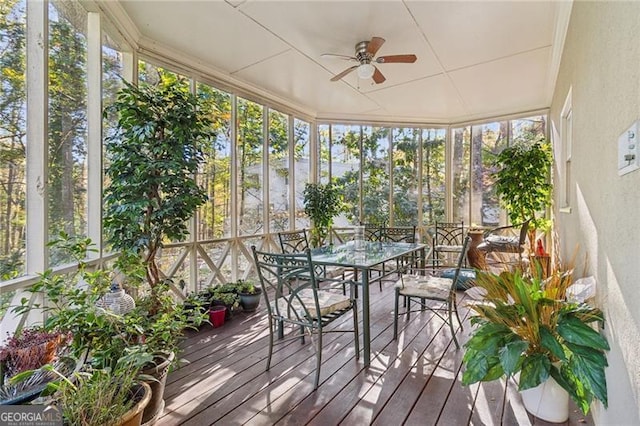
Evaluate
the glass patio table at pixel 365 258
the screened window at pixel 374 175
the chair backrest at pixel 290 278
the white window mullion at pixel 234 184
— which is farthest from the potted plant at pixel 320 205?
the chair backrest at pixel 290 278

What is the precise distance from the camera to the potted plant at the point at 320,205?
4984 millimetres

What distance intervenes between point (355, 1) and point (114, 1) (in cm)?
187

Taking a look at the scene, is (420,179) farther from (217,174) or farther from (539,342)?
(539,342)

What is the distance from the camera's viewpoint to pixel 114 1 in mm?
2492

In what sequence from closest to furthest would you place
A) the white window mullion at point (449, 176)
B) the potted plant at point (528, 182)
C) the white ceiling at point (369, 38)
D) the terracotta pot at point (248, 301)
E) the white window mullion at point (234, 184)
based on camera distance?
the white ceiling at point (369, 38), the terracotta pot at point (248, 301), the white window mullion at point (234, 184), the potted plant at point (528, 182), the white window mullion at point (449, 176)

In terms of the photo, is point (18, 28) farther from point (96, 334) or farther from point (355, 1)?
point (355, 1)

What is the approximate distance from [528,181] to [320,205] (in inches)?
115

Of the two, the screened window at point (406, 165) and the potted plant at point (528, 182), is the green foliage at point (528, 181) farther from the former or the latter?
the screened window at point (406, 165)

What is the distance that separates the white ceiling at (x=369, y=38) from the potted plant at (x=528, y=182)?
87 cm

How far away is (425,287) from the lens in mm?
2762

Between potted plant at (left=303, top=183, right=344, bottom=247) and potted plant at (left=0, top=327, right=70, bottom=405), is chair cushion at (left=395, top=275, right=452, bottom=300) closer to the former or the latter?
potted plant at (left=303, top=183, right=344, bottom=247)

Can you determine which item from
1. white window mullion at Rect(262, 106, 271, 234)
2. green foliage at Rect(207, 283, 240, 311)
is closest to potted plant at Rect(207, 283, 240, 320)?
green foliage at Rect(207, 283, 240, 311)

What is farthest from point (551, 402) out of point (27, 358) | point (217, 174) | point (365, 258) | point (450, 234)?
point (450, 234)

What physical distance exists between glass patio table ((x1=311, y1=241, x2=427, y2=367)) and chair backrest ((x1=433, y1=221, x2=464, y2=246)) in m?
1.91
